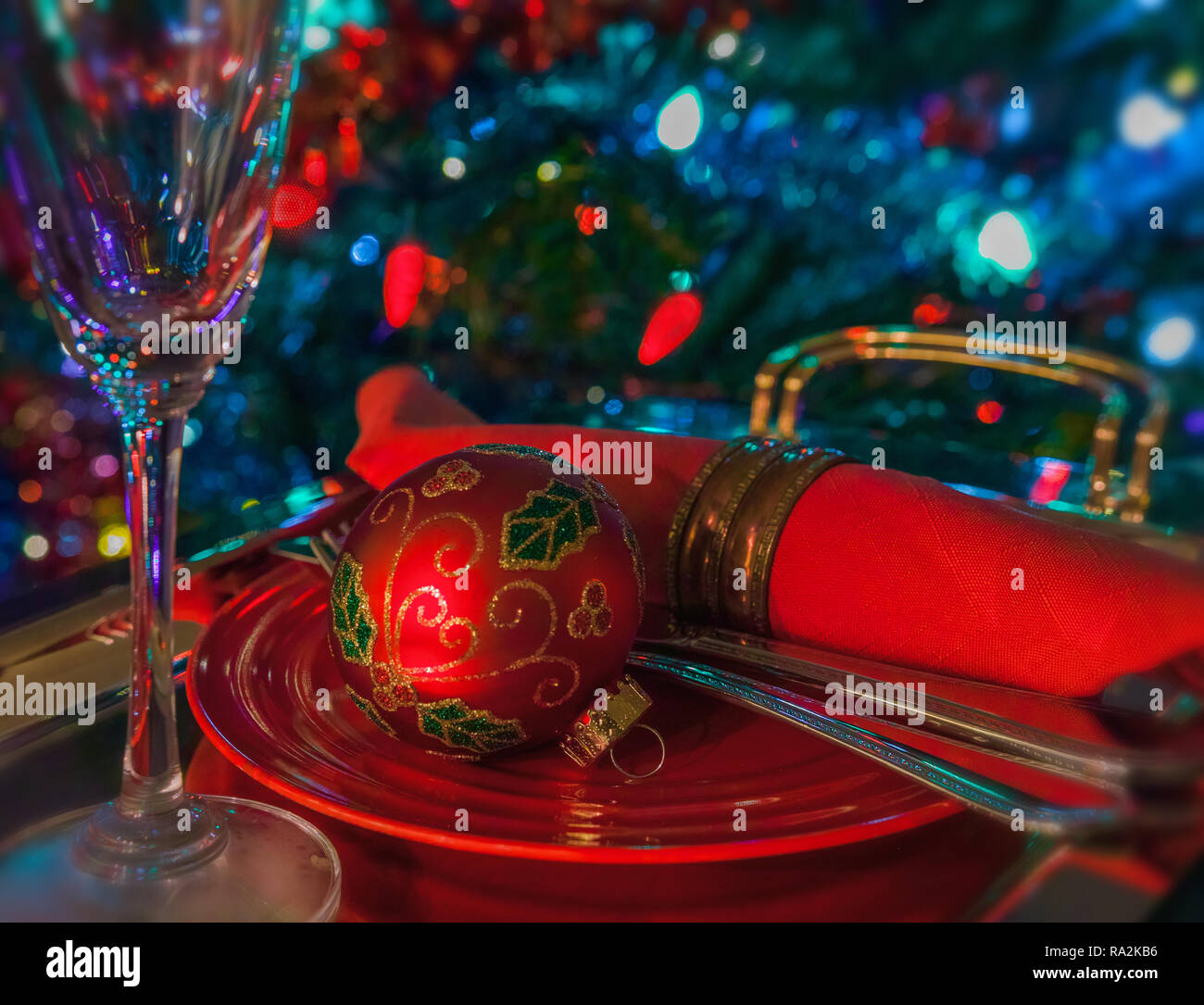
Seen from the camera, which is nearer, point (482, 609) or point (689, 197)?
point (482, 609)

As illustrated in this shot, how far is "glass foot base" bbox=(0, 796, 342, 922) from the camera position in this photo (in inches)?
10.5

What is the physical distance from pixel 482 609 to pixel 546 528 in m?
0.03

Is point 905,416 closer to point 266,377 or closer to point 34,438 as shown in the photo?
point 266,377

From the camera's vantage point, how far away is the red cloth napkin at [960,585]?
1.11 feet

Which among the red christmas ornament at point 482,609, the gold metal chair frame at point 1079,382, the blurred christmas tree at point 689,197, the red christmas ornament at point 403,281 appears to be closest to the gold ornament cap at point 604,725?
the red christmas ornament at point 482,609

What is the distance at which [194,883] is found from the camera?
28cm

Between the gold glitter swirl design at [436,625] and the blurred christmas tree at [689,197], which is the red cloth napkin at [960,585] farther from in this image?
the blurred christmas tree at [689,197]

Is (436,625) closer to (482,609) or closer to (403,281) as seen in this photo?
(482,609)

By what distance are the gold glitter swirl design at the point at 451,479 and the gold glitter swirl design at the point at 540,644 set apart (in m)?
0.03

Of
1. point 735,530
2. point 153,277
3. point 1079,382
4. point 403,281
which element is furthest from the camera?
point 403,281

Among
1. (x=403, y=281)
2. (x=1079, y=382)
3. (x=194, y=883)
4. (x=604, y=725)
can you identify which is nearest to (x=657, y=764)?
(x=604, y=725)

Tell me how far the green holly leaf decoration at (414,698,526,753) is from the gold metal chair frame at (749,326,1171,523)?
0.33 metres

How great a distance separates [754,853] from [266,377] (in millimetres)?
1021

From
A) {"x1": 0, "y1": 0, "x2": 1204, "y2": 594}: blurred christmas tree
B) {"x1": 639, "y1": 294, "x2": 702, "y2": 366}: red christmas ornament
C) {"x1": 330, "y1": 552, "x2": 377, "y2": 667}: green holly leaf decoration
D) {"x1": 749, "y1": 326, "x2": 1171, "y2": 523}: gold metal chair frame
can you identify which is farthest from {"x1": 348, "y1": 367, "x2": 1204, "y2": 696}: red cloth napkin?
{"x1": 639, "y1": 294, "x2": 702, "y2": 366}: red christmas ornament
